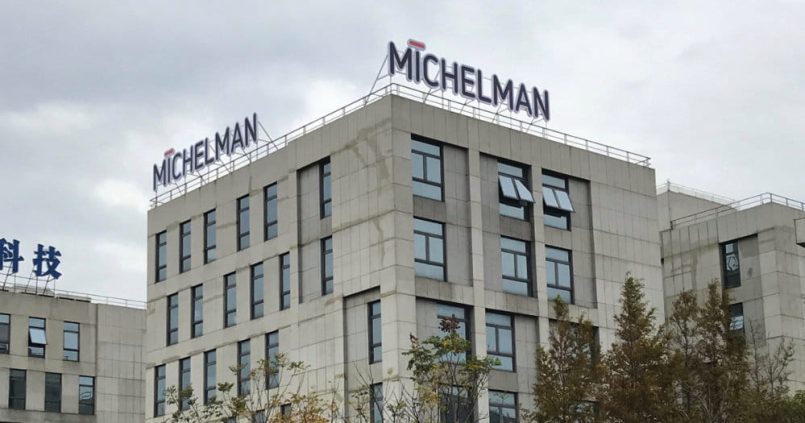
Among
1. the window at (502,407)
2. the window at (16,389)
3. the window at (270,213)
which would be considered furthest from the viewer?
the window at (16,389)

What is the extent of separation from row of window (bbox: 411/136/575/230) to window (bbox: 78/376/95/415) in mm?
41931

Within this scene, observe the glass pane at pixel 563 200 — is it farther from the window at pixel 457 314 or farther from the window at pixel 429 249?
the window at pixel 457 314

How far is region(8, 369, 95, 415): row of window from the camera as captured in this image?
9262 centimetres

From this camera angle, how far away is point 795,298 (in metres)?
74.4

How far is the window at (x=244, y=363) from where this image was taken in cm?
6831

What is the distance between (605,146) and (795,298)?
13286 millimetres

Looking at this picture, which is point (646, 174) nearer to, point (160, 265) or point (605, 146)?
point (605, 146)

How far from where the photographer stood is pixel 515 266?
6569 cm

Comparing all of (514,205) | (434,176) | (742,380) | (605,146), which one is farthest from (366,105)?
(742,380)

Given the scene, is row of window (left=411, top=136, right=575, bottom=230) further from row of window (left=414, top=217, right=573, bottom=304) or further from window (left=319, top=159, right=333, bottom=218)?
window (left=319, top=159, right=333, bottom=218)

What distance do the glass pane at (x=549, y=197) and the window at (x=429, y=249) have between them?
648 cm

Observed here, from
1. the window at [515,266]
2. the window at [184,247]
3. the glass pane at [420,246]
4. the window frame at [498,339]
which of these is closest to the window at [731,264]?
the window at [515,266]

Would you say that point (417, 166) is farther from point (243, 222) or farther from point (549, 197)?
point (243, 222)

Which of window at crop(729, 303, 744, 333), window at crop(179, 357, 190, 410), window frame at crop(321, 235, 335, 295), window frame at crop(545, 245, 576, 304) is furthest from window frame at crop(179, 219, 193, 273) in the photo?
window at crop(729, 303, 744, 333)
